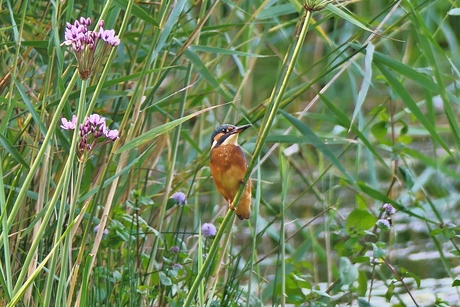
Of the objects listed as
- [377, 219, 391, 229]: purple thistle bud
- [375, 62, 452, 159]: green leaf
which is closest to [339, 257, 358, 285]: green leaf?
[377, 219, 391, 229]: purple thistle bud

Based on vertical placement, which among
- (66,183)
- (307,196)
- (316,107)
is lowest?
(66,183)

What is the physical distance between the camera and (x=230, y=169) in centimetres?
214

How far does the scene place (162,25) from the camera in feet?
6.85

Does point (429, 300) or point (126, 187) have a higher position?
point (126, 187)

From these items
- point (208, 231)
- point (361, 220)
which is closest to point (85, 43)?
point (208, 231)

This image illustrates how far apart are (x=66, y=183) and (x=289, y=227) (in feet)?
9.86

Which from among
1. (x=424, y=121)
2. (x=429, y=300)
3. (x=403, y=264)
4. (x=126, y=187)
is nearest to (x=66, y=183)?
(x=424, y=121)

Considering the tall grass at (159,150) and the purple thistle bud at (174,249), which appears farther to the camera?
the purple thistle bud at (174,249)

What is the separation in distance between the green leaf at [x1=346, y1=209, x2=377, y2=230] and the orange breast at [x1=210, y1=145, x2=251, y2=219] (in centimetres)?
56

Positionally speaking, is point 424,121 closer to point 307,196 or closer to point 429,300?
point 429,300

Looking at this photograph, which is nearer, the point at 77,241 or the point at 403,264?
the point at 77,241

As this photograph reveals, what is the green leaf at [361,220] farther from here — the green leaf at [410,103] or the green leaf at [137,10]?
the green leaf at [137,10]

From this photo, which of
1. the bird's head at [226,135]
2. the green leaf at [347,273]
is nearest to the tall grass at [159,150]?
the green leaf at [347,273]

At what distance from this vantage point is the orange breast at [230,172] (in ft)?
6.98
